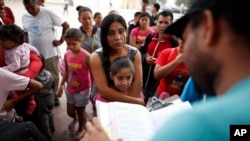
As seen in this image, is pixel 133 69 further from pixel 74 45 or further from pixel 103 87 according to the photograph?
pixel 74 45

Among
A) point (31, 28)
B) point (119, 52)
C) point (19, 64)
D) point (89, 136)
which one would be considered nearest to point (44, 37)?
point (31, 28)

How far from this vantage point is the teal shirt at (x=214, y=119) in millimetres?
Answer: 350

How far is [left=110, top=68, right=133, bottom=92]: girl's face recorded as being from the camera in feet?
4.58

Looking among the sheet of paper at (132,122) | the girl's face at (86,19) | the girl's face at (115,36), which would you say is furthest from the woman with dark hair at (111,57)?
the girl's face at (86,19)

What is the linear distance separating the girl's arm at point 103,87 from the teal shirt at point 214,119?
944 millimetres

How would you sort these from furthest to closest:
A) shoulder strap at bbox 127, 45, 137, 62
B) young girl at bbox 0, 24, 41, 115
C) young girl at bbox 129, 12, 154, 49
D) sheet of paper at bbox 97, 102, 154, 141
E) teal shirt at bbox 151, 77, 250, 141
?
1. young girl at bbox 129, 12, 154, 49
2. young girl at bbox 0, 24, 41, 115
3. shoulder strap at bbox 127, 45, 137, 62
4. sheet of paper at bbox 97, 102, 154, 141
5. teal shirt at bbox 151, 77, 250, 141

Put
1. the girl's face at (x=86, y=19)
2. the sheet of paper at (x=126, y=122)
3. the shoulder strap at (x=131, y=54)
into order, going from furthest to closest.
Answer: the girl's face at (x=86, y=19), the shoulder strap at (x=131, y=54), the sheet of paper at (x=126, y=122)

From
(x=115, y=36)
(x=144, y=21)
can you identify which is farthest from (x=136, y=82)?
(x=144, y=21)

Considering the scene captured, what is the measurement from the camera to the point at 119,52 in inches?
57.8

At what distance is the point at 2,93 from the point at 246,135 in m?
1.33

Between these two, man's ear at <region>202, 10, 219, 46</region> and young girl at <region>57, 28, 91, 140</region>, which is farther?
young girl at <region>57, 28, 91, 140</region>

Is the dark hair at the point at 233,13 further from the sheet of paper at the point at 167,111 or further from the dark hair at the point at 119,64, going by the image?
the dark hair at the point at 119,64

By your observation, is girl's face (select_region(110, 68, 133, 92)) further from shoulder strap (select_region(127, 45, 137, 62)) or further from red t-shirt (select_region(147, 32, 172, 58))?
red t-shirt (select_region(147, 32, 172, 58))

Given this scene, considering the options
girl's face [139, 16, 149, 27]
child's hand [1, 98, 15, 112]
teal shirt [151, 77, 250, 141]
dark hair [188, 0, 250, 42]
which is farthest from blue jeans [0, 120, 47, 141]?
girl's face [139, 16, 149, 27]
